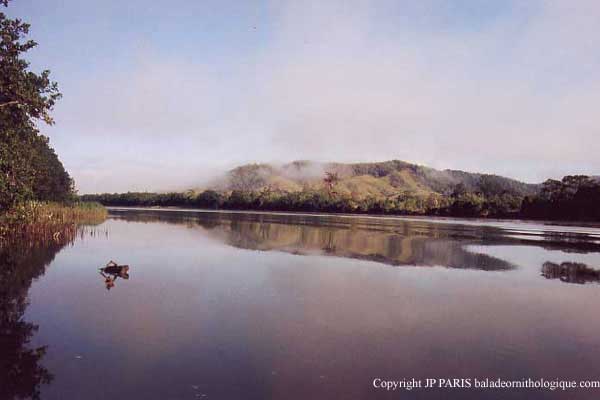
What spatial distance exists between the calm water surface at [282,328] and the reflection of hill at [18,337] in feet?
0.15

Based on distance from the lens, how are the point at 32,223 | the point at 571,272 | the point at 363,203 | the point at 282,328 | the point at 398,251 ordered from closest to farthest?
the point at 282,328 → the point at 571,272 → the point at 398,251 → the point at 32,223 → the point at 363,203

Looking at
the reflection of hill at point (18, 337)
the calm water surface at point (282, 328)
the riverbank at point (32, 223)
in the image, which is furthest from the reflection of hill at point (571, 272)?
the riverbank at point (32, 223)

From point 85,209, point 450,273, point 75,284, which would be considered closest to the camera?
point 75,284

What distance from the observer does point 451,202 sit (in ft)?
378

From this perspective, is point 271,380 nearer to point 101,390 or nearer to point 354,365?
point 354,365

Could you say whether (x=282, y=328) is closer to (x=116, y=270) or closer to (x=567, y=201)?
(x=116, y=270)

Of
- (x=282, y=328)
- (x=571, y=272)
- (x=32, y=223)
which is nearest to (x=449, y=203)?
(x=571, y=272)

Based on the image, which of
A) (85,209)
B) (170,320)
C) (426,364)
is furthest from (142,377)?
(85,209)

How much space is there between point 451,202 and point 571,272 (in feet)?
316

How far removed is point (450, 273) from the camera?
71.3 ft

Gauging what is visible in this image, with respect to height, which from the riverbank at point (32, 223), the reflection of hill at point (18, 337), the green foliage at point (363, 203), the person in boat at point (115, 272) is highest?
the green foliage at point (363, 203)

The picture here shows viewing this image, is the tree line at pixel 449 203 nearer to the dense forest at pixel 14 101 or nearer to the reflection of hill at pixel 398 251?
the reflection of hill at pixel 398 251

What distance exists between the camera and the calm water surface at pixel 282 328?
327 inches

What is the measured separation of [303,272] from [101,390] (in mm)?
13858
